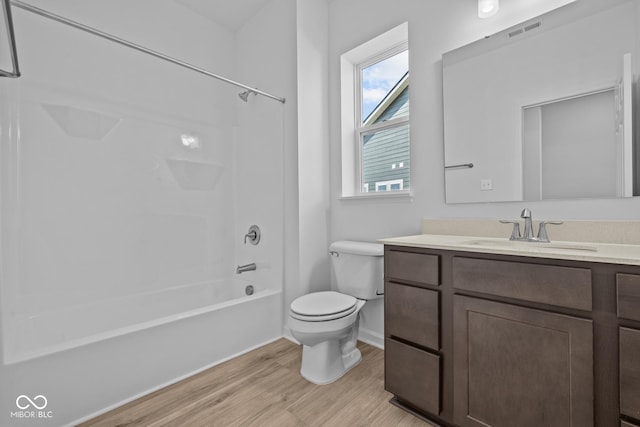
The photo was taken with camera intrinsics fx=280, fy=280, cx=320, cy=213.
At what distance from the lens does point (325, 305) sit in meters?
1.70

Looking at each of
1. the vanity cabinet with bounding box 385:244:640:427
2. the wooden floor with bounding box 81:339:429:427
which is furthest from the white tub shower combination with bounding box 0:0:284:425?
the vanity cabinet with bounding box 385:244:640:427

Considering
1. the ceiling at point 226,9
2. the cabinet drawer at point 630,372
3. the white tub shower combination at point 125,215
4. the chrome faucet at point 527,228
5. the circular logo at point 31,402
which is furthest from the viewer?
the ceiling at point 226,9

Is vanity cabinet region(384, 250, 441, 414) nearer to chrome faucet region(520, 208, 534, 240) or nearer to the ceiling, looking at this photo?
chrome faucet region(520, 208, 534, 240)

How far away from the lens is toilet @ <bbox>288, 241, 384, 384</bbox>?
1582 mm

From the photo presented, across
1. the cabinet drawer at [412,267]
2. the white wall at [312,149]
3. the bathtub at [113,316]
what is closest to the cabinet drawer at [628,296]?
the cabinet drawer at [412,267]

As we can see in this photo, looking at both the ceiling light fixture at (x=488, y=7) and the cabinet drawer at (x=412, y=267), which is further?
the ceiling light fixture at (x=488, y=7)

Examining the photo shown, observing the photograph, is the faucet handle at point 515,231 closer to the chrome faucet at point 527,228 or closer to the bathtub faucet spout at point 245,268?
the chrome faucet at point 527,228

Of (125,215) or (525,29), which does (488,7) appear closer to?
(525,29)

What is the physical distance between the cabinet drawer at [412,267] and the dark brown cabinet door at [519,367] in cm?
14

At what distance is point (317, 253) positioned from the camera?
2295 millimetres

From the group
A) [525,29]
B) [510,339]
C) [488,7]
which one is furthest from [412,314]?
[488,7]

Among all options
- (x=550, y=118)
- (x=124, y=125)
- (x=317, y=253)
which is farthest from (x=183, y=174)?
(x=550, y=118)

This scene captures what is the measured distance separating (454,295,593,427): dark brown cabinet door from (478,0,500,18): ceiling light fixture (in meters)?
1.52

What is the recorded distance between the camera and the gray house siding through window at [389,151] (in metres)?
2.08
